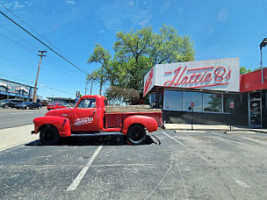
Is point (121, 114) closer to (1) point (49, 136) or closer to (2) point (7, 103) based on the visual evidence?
(1) point (49, 136)

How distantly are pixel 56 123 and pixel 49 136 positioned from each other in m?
0.72

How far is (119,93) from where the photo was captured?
23.0 meters

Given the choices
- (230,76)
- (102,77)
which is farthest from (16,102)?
(230,76)

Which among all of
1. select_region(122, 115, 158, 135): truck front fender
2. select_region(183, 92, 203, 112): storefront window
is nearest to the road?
select_region(122, 115, 158, 135): truck front fender

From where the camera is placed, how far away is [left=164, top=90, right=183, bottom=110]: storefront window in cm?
1219

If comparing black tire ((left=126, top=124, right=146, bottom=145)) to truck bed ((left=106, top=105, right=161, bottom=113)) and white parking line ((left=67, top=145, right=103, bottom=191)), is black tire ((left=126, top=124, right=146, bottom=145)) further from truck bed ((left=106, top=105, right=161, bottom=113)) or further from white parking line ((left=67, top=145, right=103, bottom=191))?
white parking line ((left=67, top=145, right=103, bottom=191))

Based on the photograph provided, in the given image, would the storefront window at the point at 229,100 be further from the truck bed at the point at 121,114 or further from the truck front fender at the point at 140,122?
the truck front fender at the point at 140,122

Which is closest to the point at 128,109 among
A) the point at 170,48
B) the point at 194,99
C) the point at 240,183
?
the point at 240,183

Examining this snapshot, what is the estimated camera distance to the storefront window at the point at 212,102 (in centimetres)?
1248

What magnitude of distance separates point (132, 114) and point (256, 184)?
3.69 meters

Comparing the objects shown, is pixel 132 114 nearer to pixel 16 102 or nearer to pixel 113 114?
pixel 113 114

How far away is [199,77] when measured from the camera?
38.2ft

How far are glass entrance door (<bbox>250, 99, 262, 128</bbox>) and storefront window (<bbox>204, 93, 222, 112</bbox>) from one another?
302 cm

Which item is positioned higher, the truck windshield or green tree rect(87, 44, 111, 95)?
green tree rect(87, 44, 111, 95)
